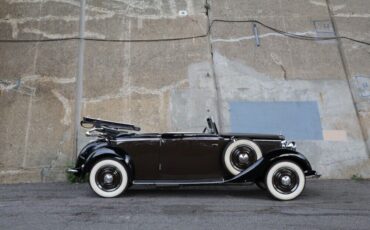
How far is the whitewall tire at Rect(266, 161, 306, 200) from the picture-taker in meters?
5.78

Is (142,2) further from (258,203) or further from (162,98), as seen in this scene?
(258,203)

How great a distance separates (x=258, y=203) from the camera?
18.3 ft

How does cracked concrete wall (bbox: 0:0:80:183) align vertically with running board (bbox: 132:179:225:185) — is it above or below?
above

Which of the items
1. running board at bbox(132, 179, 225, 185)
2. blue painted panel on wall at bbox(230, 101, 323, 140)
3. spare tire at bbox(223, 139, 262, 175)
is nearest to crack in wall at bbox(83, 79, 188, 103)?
blue painted panel on wall at bbox(230, 101, 323, 140)

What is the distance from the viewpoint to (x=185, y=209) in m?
5.16

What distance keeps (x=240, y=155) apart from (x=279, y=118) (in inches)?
118

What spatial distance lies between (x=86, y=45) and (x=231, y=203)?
589 centimetres

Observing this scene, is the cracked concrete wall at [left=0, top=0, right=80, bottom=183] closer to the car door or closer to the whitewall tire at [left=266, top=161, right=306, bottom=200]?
the car door

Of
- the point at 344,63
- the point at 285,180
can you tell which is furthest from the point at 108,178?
the point at 344,63

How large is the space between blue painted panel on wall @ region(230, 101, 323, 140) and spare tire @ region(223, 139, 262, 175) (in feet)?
8.04

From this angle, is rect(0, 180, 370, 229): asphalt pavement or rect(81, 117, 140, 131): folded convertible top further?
rect(81, 117, 140, 131): folded convertible top

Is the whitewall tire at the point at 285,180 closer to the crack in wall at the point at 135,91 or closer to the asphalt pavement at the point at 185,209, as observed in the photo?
the asphalt pavement at the point at 185,209

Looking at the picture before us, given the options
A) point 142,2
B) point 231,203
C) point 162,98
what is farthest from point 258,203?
point 142,2

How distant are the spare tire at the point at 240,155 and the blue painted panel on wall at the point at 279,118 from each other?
2450 mm
